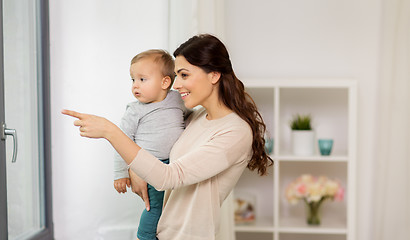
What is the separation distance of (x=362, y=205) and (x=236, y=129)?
73.9 inches

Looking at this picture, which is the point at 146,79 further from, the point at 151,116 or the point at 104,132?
the point at 104,132

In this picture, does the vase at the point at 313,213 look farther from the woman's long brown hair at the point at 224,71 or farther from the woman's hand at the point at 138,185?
the woman's hand at the point at 138,185

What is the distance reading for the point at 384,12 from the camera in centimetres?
304

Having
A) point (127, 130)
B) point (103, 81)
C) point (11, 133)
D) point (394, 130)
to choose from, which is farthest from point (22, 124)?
point (394, 130)

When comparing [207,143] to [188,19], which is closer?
[207,143]

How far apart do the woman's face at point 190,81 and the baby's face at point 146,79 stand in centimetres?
7

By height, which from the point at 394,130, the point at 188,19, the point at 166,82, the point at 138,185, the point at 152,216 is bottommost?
the point at 152,216

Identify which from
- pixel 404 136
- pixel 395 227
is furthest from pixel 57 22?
pixel 395 227

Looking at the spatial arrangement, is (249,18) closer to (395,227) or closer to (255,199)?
(255,199)

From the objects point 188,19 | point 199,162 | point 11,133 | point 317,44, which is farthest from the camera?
point 317,44

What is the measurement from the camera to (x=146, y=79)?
157cm

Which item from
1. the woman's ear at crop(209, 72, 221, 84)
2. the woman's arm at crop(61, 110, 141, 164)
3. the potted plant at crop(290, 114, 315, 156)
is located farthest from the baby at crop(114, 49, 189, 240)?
the potted plant at crop(290, 114, 315, 156)

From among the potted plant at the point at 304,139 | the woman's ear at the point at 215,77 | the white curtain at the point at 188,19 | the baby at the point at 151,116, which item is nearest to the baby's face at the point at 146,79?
the baby at the point at 151,116

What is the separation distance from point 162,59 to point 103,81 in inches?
24.1
